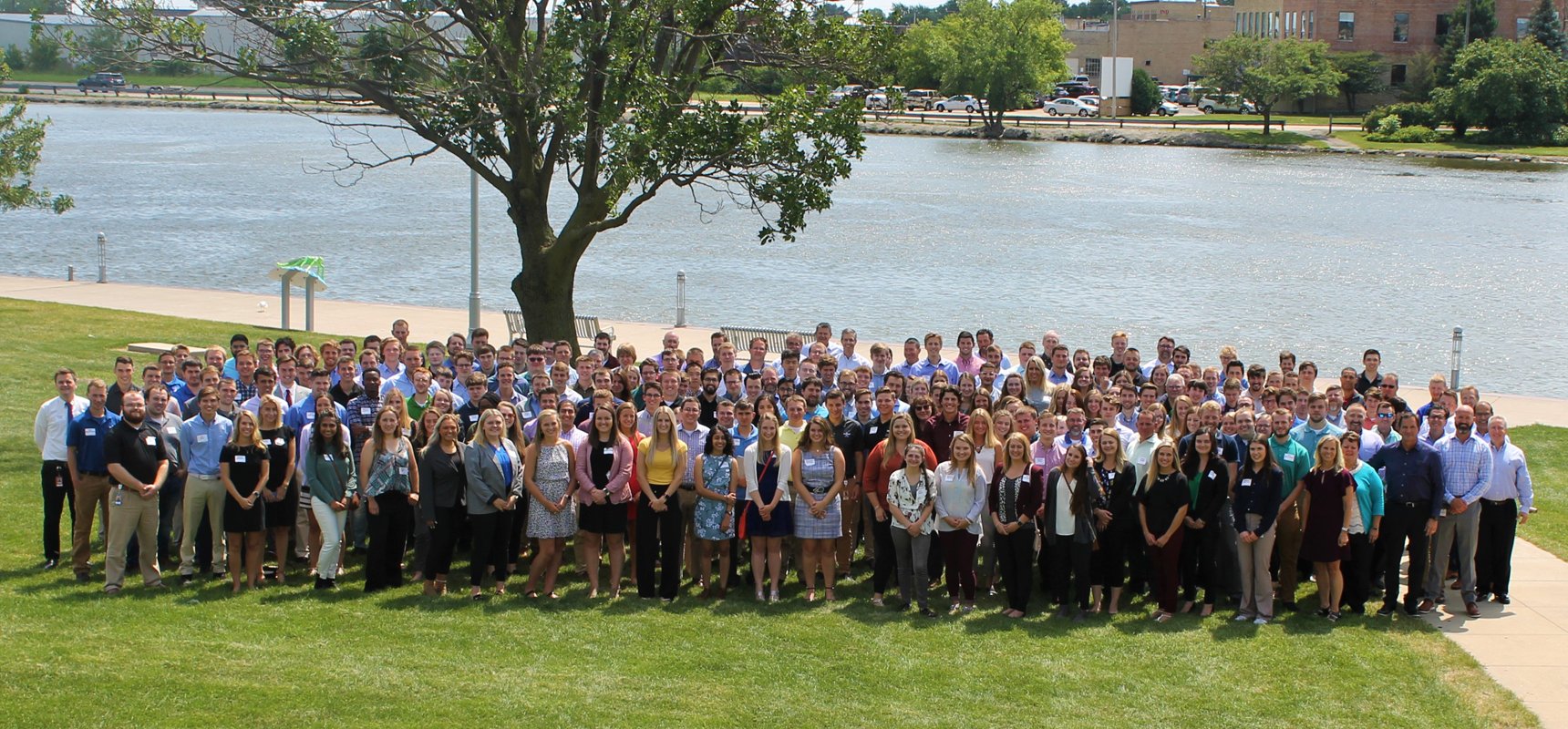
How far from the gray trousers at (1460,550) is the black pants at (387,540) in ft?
25.5

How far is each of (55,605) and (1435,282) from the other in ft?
129

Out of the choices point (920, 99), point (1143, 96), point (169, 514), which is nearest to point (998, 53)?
point (920, 99)

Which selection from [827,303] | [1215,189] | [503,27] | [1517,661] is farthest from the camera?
[1215,189]

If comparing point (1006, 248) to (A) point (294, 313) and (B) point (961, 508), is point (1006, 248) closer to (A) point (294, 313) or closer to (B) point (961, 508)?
(A) point (294, 313)

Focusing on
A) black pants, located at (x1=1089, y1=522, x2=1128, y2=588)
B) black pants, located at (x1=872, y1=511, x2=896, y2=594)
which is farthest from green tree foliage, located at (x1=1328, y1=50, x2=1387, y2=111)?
black pants, located at (x1=872, y1=511, x2=896, y2=594)

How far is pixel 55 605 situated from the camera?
10625 mm

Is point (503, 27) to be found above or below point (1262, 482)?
above

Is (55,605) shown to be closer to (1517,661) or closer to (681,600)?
(681,600)

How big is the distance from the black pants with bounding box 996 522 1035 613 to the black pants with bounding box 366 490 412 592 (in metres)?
4.41

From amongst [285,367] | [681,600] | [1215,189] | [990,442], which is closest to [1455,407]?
[990,442]

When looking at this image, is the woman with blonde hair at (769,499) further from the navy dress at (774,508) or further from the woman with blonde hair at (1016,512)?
the woman with blonde hair at (1016,512)

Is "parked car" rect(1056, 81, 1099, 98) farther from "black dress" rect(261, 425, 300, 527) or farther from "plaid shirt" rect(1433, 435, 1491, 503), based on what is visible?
"black dress" rect(261, 425, 300, 527)

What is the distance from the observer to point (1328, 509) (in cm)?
1099

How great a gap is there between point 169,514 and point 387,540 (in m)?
1.89
